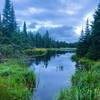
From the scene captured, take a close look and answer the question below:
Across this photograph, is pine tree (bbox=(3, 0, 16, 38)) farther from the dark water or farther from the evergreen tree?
the dark water

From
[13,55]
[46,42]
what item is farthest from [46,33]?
[13,55]

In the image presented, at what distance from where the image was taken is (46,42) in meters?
142

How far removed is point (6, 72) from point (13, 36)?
158 feet

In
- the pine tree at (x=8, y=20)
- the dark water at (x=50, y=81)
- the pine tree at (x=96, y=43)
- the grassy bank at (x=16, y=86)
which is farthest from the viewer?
the pine tree at (x=8, y=20)

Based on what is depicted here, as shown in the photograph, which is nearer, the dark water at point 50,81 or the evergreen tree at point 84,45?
the dark water at point 50,81

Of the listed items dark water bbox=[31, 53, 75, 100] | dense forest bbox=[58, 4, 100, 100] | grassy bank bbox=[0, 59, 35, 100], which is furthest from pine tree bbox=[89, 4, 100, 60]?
grassy bank bbox=[0, 59, 35, 100]

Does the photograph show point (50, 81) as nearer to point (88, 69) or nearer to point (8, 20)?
point (88, 69)

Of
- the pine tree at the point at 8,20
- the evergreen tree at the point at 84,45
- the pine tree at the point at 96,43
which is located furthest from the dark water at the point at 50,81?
the pine tree at the point at 8,20

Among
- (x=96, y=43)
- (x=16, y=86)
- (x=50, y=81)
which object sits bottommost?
(x=50, y=81)

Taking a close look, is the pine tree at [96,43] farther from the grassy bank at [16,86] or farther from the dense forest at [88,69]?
the grassy bank at [16,86]

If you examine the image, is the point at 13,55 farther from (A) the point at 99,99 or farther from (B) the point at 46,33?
(B) the point at 46,33

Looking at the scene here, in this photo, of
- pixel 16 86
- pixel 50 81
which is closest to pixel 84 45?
pixel 50 81

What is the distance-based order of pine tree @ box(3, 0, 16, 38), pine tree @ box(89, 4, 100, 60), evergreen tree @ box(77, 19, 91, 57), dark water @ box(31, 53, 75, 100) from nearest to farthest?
1. dark water @ box(31, 53, 75, 100)
2. pine tree @ box(89, 4, 100, 60)
3. evergreen tree @ box(77, 19, 91, 57)
4. pine tree @ box(3, 0, 16, 38)

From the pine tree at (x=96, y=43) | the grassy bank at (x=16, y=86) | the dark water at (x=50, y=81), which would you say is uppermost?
the pine tree at (x=96, y=43)
